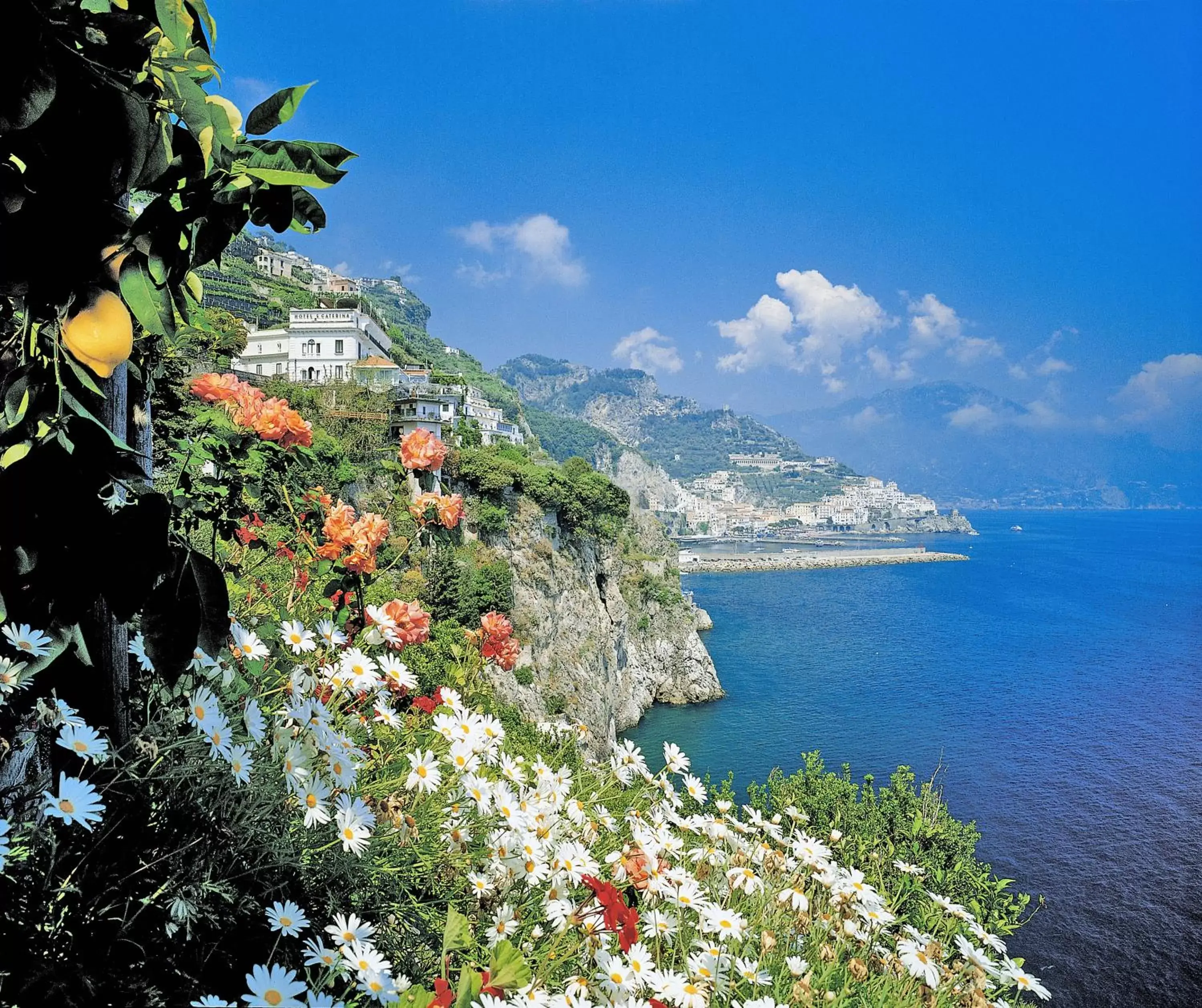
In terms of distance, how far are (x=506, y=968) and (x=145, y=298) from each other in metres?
1.07

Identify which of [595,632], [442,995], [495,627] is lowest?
[595,632]

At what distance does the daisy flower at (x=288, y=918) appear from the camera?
1108 millimetres

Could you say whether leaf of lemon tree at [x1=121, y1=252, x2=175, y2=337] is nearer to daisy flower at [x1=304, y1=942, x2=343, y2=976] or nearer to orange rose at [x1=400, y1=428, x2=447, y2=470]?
daisy flower at [x1=304, y1=942, x2=343, y2=976]

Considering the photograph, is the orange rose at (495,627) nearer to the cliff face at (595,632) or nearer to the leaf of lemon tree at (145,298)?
the leaf of lemon tree at (145,298)

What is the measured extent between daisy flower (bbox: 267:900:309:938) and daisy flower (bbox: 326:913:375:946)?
5 cm

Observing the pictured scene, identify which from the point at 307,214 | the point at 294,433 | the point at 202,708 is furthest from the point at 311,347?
the point at 307,214

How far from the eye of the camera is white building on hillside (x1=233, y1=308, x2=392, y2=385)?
24297 mm

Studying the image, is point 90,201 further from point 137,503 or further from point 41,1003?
point 41,1003

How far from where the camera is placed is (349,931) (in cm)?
114

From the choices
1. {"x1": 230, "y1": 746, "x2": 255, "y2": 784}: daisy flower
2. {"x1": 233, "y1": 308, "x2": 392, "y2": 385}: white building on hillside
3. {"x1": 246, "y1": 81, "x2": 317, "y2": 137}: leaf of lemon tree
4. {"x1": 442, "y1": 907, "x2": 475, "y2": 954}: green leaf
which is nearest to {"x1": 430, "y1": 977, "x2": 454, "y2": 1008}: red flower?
{"x1": 442, "y1": 907, "x2": 475, "y2": 954}: green leaf

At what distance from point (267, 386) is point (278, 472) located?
1330cm

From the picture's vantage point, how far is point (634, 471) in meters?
130

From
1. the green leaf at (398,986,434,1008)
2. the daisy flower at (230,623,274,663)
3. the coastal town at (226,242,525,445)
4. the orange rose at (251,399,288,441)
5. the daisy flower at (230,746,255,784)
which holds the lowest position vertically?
the green leaf at (398,986,434,1008)

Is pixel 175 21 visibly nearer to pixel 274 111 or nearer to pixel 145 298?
pixel 274 111
